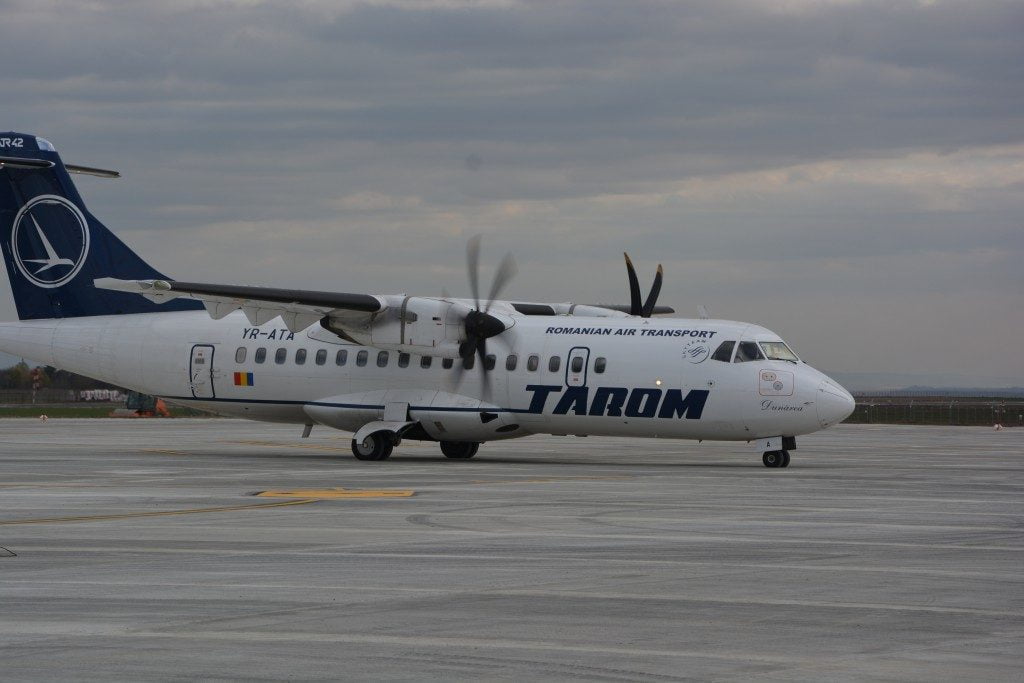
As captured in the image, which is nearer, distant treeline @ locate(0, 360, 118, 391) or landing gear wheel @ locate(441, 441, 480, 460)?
landing gear wheel @ locate(441, 441, 480, 460)

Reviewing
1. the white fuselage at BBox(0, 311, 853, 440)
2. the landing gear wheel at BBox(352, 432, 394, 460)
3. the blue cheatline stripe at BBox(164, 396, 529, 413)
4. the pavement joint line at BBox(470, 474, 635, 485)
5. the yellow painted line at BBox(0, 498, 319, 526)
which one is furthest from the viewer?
the landing gear wheel at BBox(352, 432, 394, 460)

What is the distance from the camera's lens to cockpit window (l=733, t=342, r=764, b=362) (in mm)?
30031

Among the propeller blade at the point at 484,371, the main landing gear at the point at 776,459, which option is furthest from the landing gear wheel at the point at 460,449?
the main landing gear at the point at 776,459

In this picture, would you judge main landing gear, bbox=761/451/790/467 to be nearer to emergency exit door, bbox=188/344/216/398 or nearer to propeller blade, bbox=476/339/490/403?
propeller blade, bbox=476/339/490/403

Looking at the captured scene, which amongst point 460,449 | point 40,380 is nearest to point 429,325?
point 460,449

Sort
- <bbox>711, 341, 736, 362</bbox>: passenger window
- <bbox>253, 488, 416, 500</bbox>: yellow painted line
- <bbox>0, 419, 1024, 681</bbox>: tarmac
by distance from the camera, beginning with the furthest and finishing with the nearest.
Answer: <bbox>711, 341, 736, 362</bbox>: passenger window, <bbox>253, 488, 416, 500</bbox>: yellow painted line, <bbox>0, 419, 1024, 681</bbox>: tarmac

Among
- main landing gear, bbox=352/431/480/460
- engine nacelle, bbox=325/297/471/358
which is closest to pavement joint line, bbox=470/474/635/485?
engine nacelle, bbox=325/297/471/358

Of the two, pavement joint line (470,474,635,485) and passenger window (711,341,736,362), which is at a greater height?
passenger window (711,341,736,362)

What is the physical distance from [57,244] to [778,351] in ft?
62.4

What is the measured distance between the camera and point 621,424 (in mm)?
30750

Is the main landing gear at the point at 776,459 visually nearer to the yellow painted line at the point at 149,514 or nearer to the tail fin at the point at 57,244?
the yellow painted line at the point at 149,514

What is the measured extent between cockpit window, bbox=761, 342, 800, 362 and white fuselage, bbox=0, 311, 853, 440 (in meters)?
0.22

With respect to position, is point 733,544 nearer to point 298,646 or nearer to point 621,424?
point 298,646

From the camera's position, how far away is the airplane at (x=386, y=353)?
30.1m
